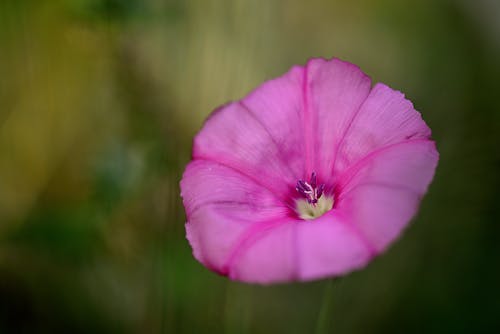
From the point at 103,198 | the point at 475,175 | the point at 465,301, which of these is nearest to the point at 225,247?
the point at 103,198

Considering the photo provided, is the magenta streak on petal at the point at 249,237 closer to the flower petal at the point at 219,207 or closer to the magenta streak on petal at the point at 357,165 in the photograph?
the flower petal at the point at 219,207

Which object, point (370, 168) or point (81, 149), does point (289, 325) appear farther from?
point (370, 168)

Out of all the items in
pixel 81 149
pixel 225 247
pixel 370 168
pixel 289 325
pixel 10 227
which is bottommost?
pixel 289 325

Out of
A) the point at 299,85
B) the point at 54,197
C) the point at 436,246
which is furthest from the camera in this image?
the point at 54,197

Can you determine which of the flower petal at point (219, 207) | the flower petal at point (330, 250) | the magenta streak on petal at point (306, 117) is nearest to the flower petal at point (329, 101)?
the magenta streak on petal at point (306, 117)

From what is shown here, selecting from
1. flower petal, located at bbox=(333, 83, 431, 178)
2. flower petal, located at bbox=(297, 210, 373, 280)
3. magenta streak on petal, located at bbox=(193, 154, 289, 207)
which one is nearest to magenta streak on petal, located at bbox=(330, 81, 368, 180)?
flower petal, located at bbox=(333, 83, 431, 178)

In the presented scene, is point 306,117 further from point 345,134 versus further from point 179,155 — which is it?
point 179,155

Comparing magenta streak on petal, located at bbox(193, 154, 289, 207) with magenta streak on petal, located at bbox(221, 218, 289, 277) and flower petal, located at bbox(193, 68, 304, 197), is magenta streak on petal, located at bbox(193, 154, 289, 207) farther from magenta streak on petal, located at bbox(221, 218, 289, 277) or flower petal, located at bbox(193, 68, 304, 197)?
Answer: magenta streak on petal, located at bbox(221, 218, 289, 277)

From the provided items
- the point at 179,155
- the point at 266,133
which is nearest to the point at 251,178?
the point at 266,133
